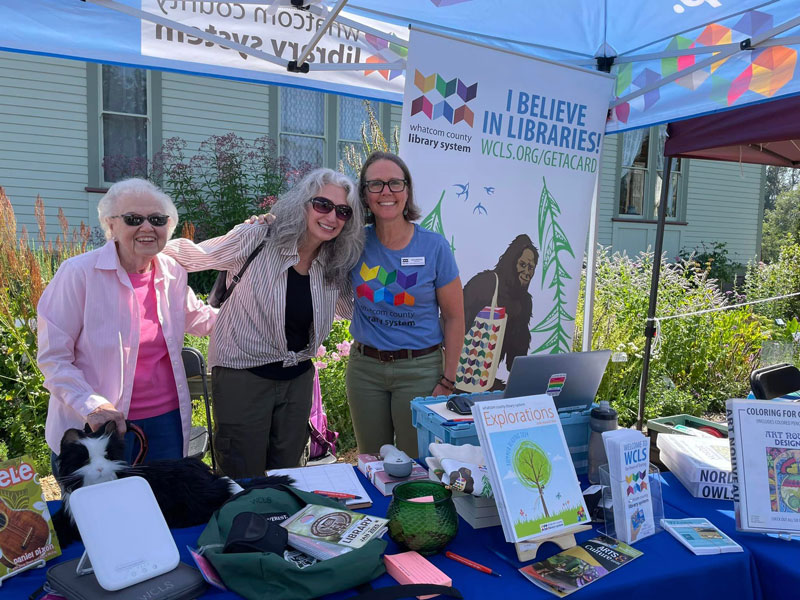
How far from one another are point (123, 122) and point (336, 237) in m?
6.70

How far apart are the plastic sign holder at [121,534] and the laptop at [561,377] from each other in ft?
3.27

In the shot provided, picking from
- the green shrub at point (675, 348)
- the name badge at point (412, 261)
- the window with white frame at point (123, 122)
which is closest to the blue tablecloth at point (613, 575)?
the name badge at point (412, 261)

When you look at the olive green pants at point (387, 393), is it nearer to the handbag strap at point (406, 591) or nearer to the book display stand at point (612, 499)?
the book display stand at point (612, 499)

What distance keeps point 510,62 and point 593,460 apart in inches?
92.5

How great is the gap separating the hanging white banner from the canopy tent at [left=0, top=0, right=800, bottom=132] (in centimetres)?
32

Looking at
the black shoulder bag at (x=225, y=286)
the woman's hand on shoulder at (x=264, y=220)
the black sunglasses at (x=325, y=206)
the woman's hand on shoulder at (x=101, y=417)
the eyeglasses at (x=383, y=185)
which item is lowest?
the woman's hand on shoulder at (x=101, y=417)

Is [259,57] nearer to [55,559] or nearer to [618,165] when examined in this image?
[55,559]

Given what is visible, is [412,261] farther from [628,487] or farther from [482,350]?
[628,487]

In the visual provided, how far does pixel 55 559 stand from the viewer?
139cm

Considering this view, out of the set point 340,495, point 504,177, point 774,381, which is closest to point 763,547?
point 340,495

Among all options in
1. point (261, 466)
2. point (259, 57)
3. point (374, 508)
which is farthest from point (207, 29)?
point (374, 508)

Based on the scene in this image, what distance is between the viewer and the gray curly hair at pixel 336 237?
2.40m

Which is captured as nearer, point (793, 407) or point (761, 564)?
point (761, 564)

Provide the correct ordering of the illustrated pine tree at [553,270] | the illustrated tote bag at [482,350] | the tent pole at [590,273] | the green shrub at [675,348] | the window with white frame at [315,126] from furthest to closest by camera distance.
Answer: the window with white frame at [315,126], the green shrub at [675,348], the tent pole at [590,273], the illustrated pine tree at [553,270], the illustrated tote bag at [482,350]
